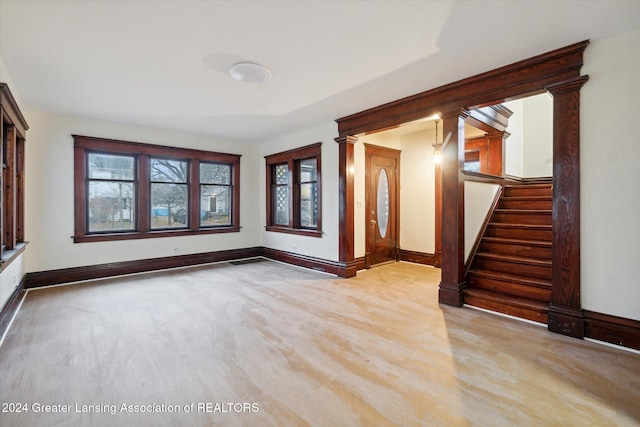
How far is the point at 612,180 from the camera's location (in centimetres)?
263

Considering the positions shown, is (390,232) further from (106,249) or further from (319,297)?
(106,249)

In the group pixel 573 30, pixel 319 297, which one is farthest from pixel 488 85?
pixel 319 297

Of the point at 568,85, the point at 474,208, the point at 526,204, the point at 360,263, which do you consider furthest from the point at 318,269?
the point at 568,85

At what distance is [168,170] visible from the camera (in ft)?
19.4

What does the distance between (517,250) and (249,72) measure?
3.98 meters

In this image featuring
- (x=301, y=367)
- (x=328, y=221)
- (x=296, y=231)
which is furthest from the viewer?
(x=296, y=231)

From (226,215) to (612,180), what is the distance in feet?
20.4

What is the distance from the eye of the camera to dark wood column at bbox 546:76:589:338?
2795mm

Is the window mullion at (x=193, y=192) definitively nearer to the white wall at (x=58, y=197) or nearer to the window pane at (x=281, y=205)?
the white wall at (x=58, y=197)

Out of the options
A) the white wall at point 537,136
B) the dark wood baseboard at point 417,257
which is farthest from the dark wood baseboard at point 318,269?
the white wall at point 537,136

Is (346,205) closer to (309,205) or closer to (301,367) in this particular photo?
(309,205)

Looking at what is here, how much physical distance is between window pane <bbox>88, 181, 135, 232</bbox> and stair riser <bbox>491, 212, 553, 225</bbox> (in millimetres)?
6215

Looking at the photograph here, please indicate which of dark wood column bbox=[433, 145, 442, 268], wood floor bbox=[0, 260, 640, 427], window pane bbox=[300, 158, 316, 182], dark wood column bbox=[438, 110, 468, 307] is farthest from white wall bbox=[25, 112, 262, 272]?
dark wood column bbox=[433, 145, 442, 268]

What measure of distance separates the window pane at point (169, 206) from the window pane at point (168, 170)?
132mm
